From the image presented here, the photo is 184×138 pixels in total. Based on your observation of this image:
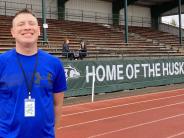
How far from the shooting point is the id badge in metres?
3.07

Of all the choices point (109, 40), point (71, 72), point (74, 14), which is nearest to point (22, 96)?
point (71, 72)

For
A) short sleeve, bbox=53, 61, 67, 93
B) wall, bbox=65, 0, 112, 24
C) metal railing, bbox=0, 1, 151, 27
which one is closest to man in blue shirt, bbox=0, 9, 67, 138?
short sleeve, bbox=53, 61, 67, 93

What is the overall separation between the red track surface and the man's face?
19.9ft

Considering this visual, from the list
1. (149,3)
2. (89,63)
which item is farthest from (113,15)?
(89,63)

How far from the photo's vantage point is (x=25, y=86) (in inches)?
123

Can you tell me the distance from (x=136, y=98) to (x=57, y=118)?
45.3 ft

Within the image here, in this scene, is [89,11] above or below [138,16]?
below

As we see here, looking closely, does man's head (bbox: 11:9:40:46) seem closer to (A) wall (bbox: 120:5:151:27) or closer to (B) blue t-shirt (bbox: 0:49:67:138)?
(B) blue t-shirt (bbox: 0:49:67:138)

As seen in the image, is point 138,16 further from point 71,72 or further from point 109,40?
point 71,72

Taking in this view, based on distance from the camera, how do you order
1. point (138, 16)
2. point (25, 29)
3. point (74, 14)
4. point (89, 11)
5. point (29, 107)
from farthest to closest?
point (138, 16)
point (89, 11)
point (74, 14)
point (25, 29)
point (29, 107)

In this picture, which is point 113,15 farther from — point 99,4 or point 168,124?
point 168,124

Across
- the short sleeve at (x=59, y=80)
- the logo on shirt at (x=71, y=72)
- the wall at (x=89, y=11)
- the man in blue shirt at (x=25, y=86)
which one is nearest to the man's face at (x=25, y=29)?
the man in blue shirt at (x=25, y=86)

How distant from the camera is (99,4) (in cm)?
3756

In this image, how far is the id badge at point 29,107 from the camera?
3074mm
